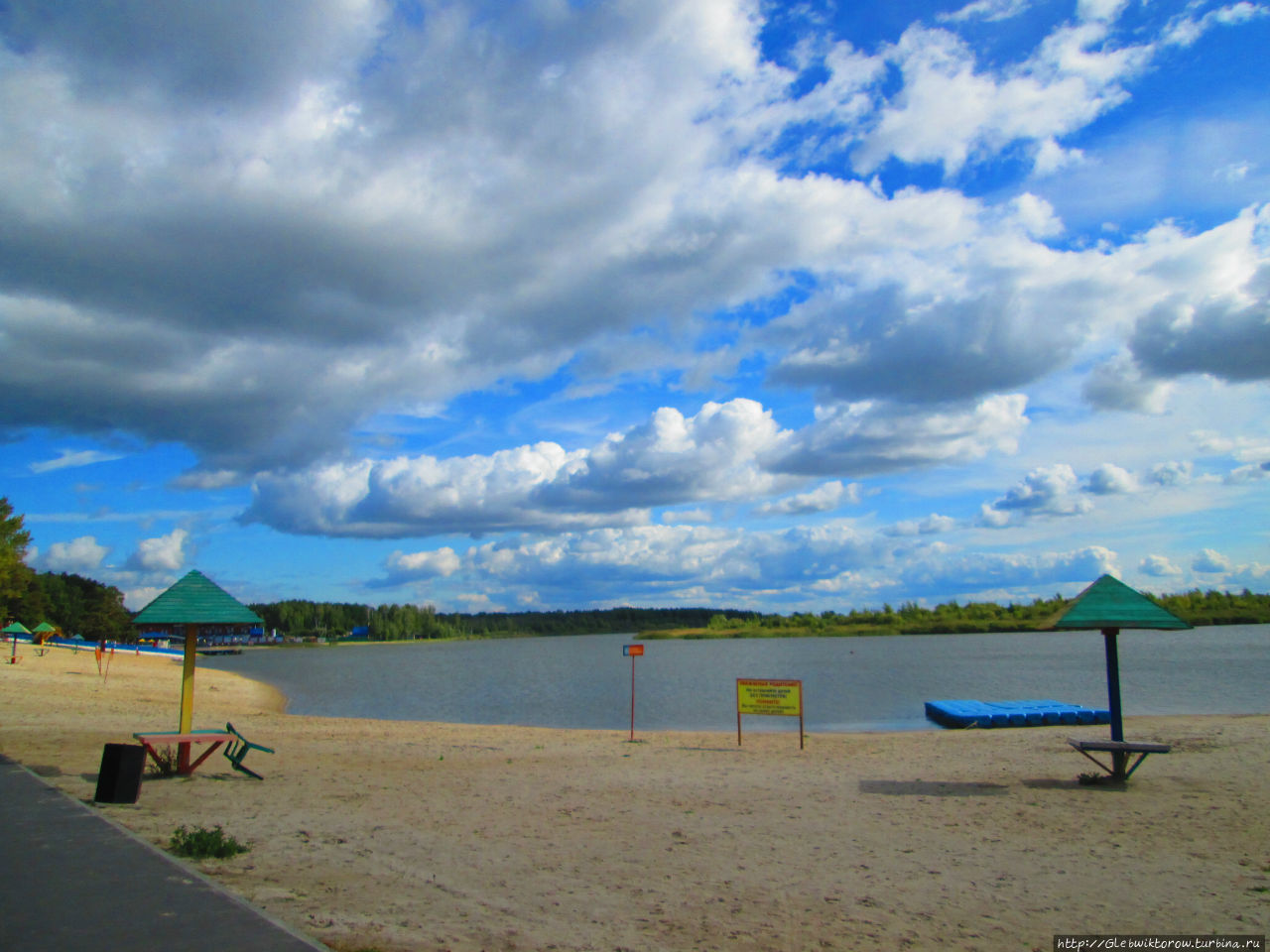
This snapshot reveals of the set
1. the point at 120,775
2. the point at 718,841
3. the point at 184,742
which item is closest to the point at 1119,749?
the point at 718,841

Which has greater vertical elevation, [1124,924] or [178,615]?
[178,615]

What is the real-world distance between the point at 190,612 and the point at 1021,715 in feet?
70.4

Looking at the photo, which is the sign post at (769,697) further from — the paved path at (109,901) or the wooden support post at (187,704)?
the paved path at (109,901)

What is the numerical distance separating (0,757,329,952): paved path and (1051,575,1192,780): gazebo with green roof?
439 inches

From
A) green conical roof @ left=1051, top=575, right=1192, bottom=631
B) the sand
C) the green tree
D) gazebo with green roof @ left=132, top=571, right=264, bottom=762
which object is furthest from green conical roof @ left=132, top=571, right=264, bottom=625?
the green tree

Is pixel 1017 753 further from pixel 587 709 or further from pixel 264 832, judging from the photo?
pixel 587 709

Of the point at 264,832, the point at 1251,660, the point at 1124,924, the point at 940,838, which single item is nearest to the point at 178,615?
the point at 264,832

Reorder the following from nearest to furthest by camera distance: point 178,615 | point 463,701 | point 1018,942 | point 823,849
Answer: point 1018,942, point 823,849, point 178,615, point 463,701

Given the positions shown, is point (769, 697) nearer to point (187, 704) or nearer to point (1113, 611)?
point (1113, 611)

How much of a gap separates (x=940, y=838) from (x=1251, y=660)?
50.0m

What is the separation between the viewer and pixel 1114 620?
450 inches

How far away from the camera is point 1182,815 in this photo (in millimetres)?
9734

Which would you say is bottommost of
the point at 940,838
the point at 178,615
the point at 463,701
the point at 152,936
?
the point at 463,701

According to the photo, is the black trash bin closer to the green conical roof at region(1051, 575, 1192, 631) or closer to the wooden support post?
the wooden support post
